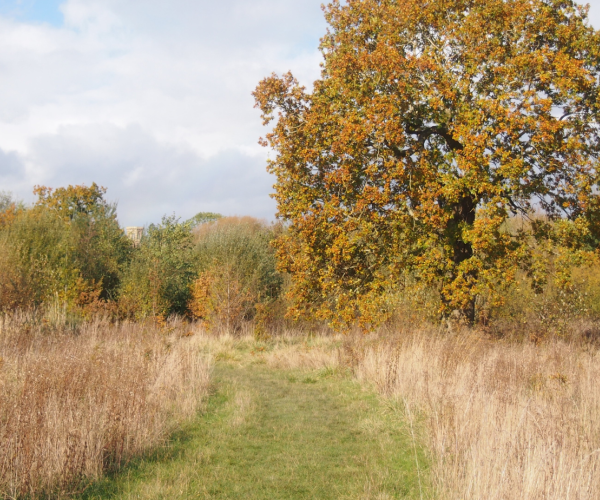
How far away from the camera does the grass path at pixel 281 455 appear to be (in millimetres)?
5262

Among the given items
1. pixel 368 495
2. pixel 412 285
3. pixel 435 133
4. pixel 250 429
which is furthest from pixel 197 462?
pixel 435 133

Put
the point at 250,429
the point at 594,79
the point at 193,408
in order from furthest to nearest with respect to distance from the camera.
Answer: the point at 594,79 < the point at 193,408 < the point at 250,429

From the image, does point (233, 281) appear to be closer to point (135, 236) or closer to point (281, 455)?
point (281, 455)

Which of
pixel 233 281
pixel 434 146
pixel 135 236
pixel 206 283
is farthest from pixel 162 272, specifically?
pixel 135 236

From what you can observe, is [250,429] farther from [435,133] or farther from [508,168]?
[435,133]

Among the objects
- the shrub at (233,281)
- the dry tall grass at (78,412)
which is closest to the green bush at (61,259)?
the shrub at (233,281)

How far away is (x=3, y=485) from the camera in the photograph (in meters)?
4.73

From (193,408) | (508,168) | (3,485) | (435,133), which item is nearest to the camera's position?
(3,485)

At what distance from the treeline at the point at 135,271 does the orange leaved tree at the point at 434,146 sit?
696 centimetres

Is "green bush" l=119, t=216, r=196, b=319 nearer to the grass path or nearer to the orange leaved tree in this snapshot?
the orange leaved tree

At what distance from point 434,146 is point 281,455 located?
9746 mm

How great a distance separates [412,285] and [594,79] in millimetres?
6211

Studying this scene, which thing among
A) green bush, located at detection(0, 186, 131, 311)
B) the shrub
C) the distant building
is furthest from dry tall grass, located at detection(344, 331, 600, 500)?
the distant building

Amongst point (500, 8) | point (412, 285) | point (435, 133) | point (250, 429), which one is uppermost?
point (500, 8)
